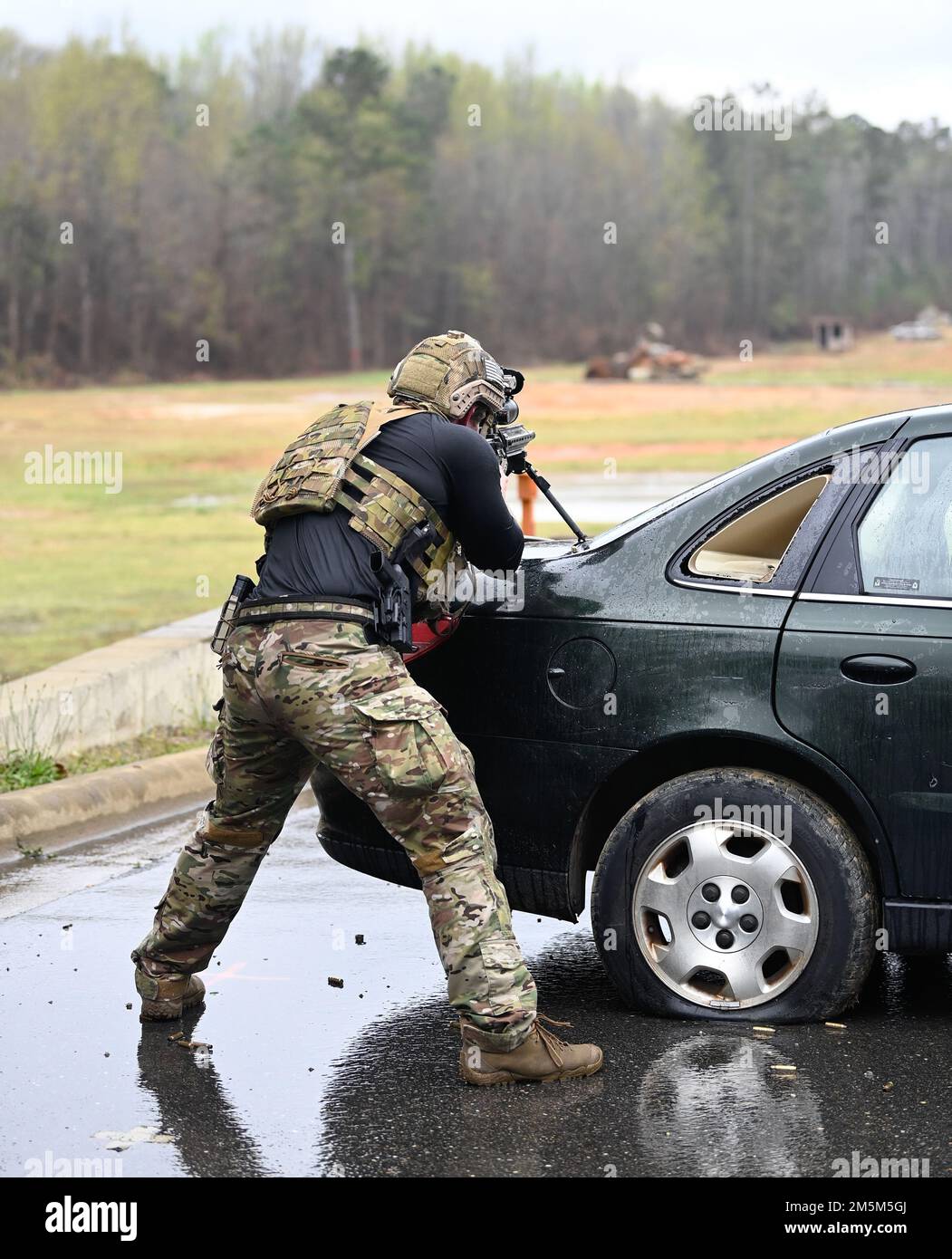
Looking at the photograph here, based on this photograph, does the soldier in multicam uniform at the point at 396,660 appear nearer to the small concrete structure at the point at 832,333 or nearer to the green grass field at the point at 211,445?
the green grass field at the point at 211,445

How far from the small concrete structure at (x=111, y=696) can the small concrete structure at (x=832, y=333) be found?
3266 inches

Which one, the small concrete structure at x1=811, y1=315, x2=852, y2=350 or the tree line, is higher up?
the tree line

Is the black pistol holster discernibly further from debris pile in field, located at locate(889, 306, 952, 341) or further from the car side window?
debris pile in field, located at locate(889, 306, 952, 341)

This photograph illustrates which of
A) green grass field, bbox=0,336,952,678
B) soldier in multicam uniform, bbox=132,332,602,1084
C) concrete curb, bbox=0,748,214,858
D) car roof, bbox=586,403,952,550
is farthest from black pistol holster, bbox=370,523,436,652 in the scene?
green grass field, bbox=0,336,952,678

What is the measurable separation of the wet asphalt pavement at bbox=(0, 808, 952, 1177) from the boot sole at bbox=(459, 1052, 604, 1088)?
26 mm

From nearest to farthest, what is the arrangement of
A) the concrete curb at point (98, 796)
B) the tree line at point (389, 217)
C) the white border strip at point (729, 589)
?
1. the white border strip at point (729, 589)
2. the concrete curb at point (98, 796)
3. the tree line at point (389, 217)

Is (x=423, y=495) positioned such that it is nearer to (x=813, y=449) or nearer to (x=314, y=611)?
(x=314, y=611)

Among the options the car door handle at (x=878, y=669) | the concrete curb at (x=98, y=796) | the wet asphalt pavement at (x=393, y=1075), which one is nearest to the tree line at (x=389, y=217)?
the concrete curb at (x=98, y=796)

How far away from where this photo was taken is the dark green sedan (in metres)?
4.41

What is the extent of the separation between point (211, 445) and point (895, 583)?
4188 cm

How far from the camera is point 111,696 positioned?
356 inches

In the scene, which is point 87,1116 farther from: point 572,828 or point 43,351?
point 43,351

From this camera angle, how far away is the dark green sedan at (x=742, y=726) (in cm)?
441

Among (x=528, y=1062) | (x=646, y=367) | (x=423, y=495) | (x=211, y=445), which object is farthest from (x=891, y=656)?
(x=646, y=367)
